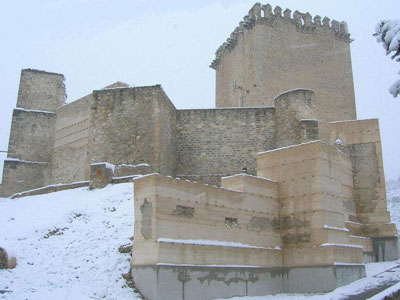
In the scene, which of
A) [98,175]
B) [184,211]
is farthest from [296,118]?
[184,211]

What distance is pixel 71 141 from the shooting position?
24141 mm

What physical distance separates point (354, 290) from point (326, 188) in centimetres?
263

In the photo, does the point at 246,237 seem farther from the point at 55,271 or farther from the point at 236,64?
the point at 236,64

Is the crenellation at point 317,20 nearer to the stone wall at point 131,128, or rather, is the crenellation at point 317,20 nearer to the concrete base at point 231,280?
the stone wall at point 131,128

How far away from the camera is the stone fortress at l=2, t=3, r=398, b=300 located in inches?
431

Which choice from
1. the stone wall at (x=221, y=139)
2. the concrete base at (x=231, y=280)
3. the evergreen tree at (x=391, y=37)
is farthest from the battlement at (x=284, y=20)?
the evergreen tree at (x=391, y=37)

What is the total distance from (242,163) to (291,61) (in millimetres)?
9439

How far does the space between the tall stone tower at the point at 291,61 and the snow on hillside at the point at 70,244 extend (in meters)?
13.6

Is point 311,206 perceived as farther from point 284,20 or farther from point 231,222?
point 284,20

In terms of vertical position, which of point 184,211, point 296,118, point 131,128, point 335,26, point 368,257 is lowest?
point 368,257

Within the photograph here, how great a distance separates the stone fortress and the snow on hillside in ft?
2.71

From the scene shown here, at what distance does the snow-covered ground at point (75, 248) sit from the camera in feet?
32.6

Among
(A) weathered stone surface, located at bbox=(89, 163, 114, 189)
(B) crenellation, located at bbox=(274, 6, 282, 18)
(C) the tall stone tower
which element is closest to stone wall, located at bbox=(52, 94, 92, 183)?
(A) weathered stone surface, located at bbox=(89, 163, 114, 189)

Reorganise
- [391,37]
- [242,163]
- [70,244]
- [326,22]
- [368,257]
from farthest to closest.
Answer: [326,22] < [242,163] < [368,257] < [70,244] < [391,37]
